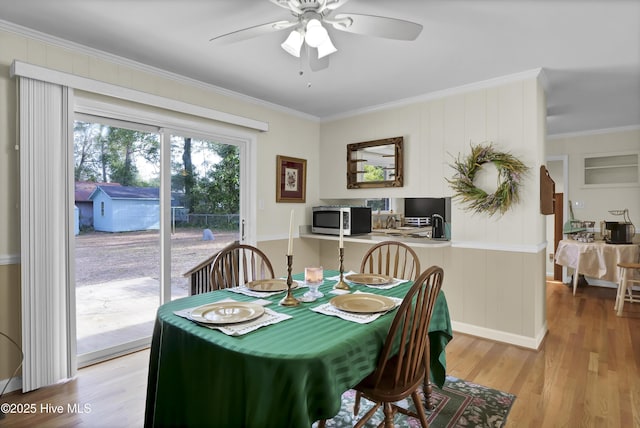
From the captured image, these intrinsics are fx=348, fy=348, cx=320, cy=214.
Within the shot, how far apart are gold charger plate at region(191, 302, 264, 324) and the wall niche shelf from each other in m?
5.65

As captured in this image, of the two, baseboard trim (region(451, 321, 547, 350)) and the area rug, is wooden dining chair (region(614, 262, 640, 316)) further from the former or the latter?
the area rug

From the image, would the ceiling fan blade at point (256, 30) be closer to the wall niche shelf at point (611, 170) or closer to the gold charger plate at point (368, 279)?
the gold charger plate at point (368, 279)

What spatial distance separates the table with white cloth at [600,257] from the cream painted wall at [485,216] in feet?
5.36

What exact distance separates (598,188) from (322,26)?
528 cm

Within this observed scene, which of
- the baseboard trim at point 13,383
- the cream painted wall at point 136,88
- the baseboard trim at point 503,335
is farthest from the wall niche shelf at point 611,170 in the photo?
the baseboard trim at point 13,383

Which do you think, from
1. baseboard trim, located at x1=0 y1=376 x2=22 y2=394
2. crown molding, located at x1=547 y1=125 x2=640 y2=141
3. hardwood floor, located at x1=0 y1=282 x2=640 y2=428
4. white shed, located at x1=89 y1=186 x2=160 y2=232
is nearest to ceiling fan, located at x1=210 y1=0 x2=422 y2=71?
white shed, located at x1=89 y1=186 x2=160 y2=232

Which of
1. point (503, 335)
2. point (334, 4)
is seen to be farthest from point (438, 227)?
point (334, 4)

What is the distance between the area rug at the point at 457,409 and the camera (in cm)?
194

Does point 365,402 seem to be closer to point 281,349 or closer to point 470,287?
point 281,349

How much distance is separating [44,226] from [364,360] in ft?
7.41

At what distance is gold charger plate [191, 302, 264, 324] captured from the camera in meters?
1.40

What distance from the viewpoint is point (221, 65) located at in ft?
9.09

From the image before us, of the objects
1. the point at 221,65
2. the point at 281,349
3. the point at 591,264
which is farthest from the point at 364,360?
the point at 591,264

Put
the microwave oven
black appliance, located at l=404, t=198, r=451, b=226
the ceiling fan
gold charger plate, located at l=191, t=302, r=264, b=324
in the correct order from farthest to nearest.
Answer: the microwave oven, black appliance, located at l=404, t=198, r=451, b=226, the ceiling fan, gold charger plate, located at l=191, t=302, r=264, b=324
